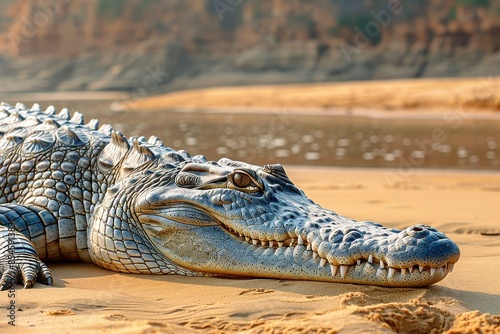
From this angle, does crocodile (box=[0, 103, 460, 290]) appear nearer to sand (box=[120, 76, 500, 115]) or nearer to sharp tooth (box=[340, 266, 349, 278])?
sharp tooth (box=[340, 266, 349, 278])

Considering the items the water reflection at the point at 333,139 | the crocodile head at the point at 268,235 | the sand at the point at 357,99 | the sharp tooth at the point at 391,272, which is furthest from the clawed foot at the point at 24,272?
the sand at the point at 357,99

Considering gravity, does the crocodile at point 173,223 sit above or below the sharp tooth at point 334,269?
above

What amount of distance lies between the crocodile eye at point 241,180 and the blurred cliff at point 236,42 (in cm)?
3606

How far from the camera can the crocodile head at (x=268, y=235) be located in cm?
313

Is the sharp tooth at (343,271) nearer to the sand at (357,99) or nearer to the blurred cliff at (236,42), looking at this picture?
the sand at (357,99)

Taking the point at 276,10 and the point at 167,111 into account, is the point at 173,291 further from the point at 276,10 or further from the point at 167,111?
the point at 276,10

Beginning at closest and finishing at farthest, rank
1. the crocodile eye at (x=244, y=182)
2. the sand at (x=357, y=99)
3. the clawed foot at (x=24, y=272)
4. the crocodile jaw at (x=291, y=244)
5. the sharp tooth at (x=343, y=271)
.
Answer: the crocodile jaw at (x=291, y=244)
the sharp tooth at (x=343, y=271)
the clawed foot at (x=24, y=272)
the crocodile eye at (x=244, y=182)
the sand at (x=357, y=99)

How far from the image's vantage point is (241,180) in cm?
364

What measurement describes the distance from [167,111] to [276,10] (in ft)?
70.7

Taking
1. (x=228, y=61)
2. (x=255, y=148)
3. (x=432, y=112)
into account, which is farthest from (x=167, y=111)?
(x=228, y=61)

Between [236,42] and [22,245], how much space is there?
143 ft

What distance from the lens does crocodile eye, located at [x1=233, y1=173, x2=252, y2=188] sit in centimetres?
364

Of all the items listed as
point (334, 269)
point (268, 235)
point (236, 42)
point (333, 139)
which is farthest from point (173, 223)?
point (236, 42)

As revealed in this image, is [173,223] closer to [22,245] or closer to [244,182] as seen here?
[244,182]
